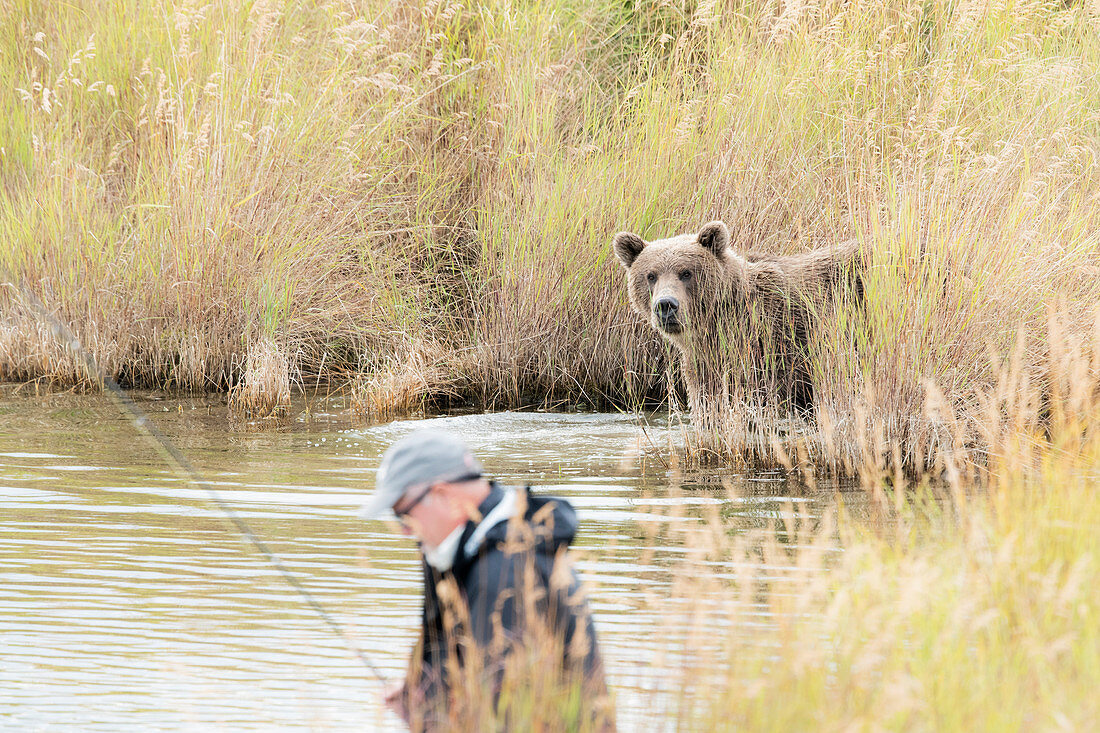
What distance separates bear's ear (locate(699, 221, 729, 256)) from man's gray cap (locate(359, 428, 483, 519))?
538 cm

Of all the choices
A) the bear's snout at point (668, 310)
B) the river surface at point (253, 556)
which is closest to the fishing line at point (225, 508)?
the river surface at point (253, 556)

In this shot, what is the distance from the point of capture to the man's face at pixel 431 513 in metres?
2.93

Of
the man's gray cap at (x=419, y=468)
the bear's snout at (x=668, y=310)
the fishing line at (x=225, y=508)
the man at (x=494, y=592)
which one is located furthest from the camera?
the bear's snout at (x=668, y=310)

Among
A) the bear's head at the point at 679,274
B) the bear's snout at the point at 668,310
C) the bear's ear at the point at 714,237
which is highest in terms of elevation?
the bear's ear at the point at 714,237

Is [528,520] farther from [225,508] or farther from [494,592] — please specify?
[225,508]

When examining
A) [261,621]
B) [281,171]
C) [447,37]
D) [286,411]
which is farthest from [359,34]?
[261,621]

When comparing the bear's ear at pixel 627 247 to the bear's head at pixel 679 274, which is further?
the bear's ear at pixel 627 247

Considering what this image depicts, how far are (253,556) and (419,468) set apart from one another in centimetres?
328

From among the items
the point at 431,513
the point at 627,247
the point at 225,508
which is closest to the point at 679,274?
the point at 627,247

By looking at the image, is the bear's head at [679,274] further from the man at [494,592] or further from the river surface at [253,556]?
the man at [494,592]

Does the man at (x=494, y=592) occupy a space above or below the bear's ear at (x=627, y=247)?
below

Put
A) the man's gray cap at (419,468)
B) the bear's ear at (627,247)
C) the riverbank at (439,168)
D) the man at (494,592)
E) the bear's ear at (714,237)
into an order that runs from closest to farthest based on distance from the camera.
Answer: the man at (494,592) < the man's gray cap at (419,468) < the bear's ear at (714,237) < the bear's ear at (627,247) < the riverbank at (439,168)

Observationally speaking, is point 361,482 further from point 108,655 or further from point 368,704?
point 368,704

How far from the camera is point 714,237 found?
26.9ft
